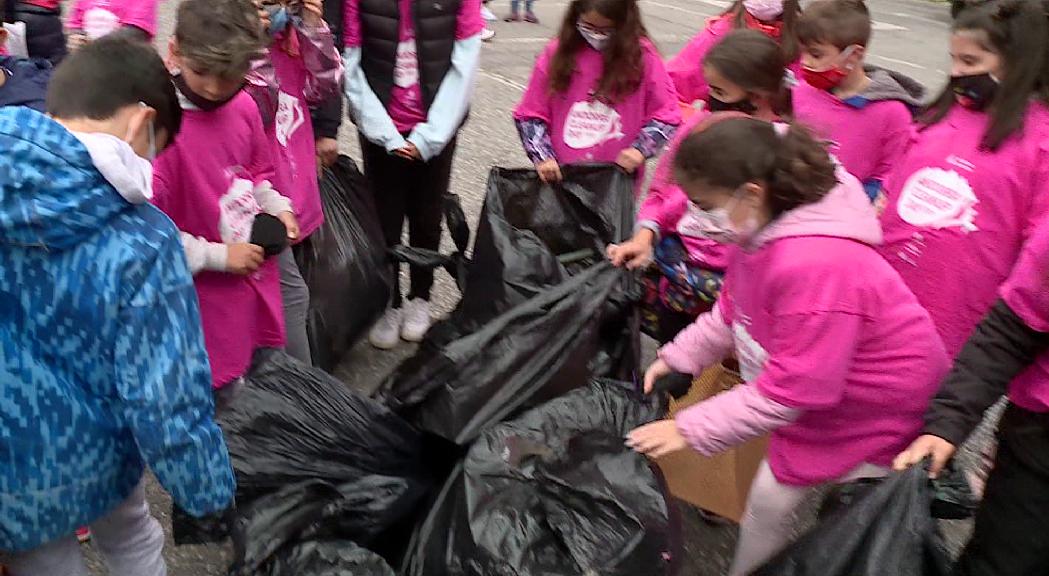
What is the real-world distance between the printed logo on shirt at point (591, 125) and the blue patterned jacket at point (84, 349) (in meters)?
1.48

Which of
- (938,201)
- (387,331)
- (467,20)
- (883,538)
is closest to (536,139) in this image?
(467,20)

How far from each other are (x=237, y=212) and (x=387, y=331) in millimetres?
1127

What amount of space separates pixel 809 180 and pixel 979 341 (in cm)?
40

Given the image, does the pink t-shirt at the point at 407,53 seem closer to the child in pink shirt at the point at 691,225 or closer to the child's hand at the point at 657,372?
the child in pink shirt at the point at 691,225

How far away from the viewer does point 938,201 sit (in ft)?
6.36

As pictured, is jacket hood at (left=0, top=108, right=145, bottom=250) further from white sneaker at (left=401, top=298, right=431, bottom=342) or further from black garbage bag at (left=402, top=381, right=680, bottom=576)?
white sneaker at (left=401, top=298, right=431, bottom=342)

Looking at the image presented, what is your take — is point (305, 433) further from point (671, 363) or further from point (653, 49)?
point (653, 49)

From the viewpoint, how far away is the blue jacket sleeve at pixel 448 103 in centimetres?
272

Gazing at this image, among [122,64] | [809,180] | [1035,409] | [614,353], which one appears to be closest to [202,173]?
[122,64]

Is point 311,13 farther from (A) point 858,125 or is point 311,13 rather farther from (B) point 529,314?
(A) point 858,125

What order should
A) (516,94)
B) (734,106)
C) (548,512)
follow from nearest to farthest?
(548,512), (734,106), (516,94)

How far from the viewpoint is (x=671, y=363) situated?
186 centimetres

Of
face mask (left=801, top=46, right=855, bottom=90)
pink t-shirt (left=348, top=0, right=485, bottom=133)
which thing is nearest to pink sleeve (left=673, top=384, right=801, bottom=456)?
face mask (left=801, top=46, right=855, bottom=90)

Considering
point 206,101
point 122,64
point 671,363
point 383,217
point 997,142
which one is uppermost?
point 122,64
